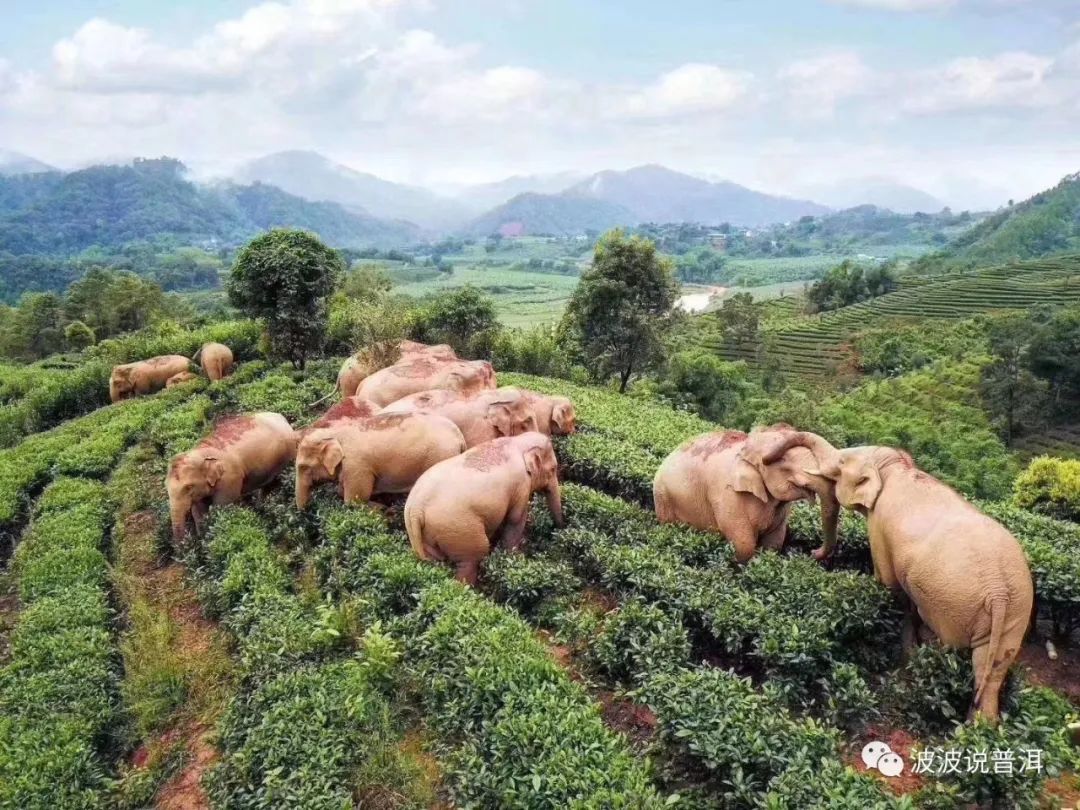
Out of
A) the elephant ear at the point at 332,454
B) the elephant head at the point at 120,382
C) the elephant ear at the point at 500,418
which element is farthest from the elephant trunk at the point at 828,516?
the elephant head at the point at 120,382

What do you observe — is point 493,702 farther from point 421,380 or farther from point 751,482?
point 421,380

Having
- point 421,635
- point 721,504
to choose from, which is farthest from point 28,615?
point 721,504

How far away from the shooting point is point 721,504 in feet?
28.4

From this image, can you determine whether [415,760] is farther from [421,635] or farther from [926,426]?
[926,426]

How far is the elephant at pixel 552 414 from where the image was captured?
43.1ft

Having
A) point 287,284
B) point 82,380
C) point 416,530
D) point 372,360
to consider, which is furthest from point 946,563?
point 82,380

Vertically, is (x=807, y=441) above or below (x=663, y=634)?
above

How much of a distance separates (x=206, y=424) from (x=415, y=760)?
11.8 meters

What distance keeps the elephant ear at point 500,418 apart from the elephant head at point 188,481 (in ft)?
13.5

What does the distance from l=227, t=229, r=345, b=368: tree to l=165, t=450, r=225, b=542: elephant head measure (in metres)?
10.00

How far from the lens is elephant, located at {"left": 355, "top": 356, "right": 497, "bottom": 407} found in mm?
14102

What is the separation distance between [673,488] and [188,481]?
6.95 metres

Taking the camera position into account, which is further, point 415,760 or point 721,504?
point 721,504

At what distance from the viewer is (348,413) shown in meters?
10.9
